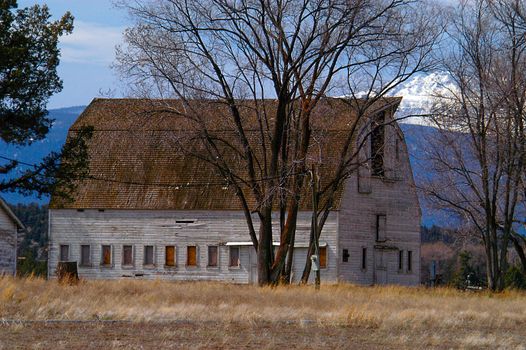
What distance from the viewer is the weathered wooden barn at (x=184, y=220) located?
58.6 metres

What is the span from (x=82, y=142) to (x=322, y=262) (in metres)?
17.8

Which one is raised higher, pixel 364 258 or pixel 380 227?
pixel 380 227

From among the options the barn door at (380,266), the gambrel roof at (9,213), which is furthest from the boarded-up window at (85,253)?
the barn door at (380,266)

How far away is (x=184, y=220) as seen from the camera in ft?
196

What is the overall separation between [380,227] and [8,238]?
20.2 meters

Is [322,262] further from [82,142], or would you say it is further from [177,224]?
[82,142]

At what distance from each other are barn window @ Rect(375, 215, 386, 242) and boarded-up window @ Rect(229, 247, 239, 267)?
778 cm

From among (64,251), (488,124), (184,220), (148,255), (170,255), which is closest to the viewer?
(488,124)

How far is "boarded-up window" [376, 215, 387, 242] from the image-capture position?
60844 millimetres

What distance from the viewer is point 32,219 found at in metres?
130

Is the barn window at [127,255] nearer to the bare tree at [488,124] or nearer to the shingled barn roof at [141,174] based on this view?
the shingled barn roof at [141,174]

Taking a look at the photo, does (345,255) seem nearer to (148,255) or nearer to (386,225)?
(386,225)

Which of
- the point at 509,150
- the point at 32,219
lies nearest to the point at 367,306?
the point at 509,150

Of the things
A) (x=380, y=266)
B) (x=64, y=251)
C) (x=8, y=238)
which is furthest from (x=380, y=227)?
(x=8, y=238)
